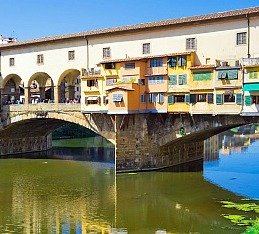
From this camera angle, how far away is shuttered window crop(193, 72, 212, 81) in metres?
28.3

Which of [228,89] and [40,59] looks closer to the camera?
[228,89]

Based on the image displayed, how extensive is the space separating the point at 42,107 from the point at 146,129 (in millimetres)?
10098

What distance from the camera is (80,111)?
3475 centimetres

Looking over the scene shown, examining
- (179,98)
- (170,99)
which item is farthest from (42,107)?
(179,98)

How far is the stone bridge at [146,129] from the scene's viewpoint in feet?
98.9

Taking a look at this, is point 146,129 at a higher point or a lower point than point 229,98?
lower

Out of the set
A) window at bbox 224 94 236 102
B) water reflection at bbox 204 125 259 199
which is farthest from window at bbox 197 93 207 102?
water reflection at bbox 204 125 259 199

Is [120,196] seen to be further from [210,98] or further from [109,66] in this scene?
[109,66]

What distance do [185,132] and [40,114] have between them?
13395 mm

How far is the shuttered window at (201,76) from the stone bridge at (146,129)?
8.53 feet

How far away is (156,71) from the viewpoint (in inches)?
1198

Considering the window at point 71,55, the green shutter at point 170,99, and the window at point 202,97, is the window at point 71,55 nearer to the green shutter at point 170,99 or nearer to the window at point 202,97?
the green shutter at point 170,99

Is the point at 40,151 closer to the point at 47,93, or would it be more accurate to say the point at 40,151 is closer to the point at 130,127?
the point at 47,93

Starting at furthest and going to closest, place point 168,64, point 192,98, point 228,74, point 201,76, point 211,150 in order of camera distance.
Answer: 1. point 211,150
2. point 168,64
3. point 192,98
4. point 201,76
5. point 228,74
